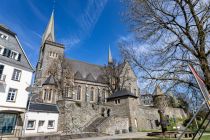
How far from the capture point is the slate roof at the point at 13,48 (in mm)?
19908

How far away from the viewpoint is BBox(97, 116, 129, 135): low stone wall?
24.2 m

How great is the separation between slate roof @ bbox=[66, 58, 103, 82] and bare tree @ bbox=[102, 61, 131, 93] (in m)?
4.84

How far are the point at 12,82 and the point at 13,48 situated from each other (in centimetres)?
513

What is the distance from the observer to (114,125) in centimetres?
2622

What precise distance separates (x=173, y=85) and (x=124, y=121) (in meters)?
21.1

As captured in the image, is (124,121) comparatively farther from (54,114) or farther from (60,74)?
(60,74)

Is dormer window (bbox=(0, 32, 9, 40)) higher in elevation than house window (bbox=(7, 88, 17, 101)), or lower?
higher

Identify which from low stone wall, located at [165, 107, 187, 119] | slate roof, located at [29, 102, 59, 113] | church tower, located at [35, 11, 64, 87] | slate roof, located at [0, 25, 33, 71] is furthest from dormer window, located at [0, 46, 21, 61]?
low stone wall, located at [165, 107, 187, 119]

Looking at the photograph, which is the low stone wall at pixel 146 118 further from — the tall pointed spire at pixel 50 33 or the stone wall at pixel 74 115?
the tall pointed spire at pixel 50 33

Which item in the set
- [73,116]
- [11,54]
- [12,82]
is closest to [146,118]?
[73,116]

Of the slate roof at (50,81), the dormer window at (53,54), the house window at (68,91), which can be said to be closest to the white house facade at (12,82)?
the slate roof at (50,81)

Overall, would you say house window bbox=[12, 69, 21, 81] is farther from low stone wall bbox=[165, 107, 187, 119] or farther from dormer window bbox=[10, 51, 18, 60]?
low stone wall bbox=[165, 107, 187, 119]

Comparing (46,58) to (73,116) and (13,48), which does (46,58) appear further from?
(73,116)

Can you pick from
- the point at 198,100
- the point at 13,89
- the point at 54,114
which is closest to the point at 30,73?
the point at 13,89
